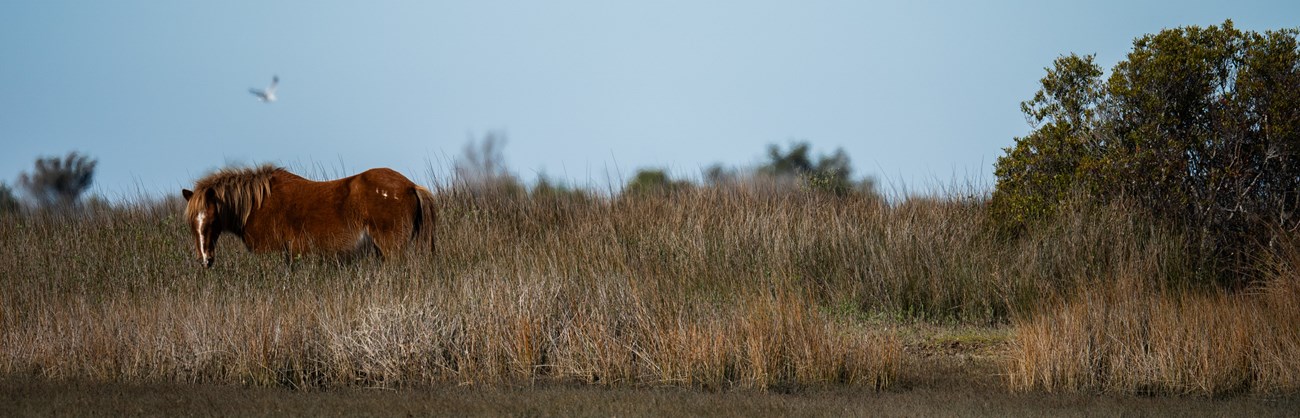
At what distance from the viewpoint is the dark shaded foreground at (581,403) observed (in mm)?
5840

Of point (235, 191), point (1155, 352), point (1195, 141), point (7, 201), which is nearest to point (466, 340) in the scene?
point (235, 191)

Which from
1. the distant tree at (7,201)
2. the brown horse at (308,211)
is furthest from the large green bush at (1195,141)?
the distant tree at (7,201)

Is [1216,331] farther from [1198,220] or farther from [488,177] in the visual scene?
[488,177]

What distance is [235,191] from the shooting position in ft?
33.4

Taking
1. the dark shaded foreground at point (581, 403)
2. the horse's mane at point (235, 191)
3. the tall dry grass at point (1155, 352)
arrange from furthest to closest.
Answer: the horse's mane at point (235, 191), the tall dry grass at point (1155, 352), the dark shaded foreground at point (581, 403)

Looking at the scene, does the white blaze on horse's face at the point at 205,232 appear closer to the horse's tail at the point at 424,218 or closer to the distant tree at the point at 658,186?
the horse's tail at the point at 424,218

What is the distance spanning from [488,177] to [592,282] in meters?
7.06

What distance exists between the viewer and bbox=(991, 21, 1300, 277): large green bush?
10922 mm

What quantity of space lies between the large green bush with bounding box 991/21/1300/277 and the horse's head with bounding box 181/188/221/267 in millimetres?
7936

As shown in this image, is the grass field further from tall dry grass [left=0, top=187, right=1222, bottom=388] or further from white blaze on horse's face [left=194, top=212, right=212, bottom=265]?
white blaze on horse's face [left=194, top=212, right=212, bottom=265]

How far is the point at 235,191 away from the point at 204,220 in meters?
0.40

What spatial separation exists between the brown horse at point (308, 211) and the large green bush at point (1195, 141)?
6346 mm

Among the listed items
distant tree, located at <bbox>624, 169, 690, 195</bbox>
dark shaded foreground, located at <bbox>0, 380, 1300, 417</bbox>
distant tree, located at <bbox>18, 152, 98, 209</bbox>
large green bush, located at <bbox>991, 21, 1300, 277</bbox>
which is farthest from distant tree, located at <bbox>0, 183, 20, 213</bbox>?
large green bush, located at <bbox>991, 21, 1300, 277</bbox>

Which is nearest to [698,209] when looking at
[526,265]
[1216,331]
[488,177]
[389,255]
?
[488,177]
